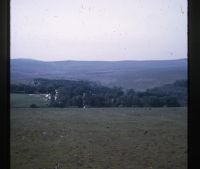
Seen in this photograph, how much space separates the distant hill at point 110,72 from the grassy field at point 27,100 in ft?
0.22

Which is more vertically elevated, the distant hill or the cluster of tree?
the distant hill

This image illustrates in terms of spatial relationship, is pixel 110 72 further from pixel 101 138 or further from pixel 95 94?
pixel 101 138

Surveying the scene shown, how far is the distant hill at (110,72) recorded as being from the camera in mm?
1188

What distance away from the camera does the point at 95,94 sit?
1181 mm

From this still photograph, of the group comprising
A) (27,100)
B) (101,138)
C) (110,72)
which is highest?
(110,72)

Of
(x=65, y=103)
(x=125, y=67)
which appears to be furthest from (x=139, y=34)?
(x=65, y=103)

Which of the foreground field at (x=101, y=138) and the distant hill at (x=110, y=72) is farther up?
the distant hill at (x=110, y=72)

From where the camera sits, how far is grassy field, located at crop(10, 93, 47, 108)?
43.0 inches

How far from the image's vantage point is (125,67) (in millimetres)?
1209

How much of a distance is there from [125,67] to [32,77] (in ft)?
1.29

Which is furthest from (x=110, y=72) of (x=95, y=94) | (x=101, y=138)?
(x=101, y=138)

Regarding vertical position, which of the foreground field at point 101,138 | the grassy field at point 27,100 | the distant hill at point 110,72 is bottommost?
the foreground field at point 101,138

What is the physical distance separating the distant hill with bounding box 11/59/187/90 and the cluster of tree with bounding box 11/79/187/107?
2 centimetres

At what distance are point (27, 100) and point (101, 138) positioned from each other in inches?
13.9
